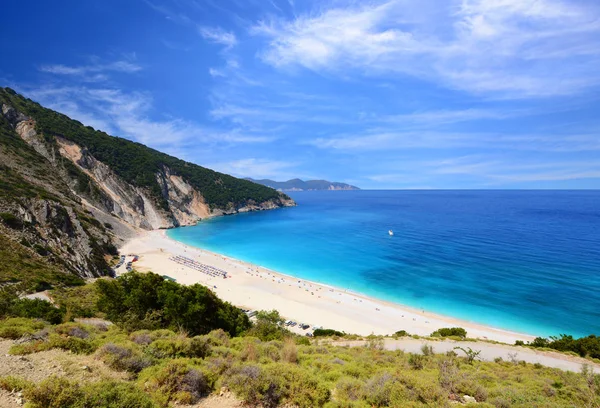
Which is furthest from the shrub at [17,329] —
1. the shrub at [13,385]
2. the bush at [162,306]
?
the shrub at [13,385]

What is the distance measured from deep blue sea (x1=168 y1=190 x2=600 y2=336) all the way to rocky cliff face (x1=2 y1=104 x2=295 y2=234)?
10.3 meters

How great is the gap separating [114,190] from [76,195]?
16.7m

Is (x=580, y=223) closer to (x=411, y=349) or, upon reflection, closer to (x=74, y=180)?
(x=411, y=349)

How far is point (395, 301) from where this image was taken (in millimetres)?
36719

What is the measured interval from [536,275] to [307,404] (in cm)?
5165

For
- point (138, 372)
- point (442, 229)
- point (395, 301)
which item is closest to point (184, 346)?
point (138, 372)

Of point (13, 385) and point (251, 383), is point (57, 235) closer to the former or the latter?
point (13, 385)

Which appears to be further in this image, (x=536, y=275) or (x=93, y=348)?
(x=536, y=275)

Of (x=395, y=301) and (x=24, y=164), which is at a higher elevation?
(x=24, y=164)

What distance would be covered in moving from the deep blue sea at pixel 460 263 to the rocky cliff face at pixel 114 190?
10.3 m

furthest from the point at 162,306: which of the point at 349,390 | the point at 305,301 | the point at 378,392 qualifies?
the point at 305,301

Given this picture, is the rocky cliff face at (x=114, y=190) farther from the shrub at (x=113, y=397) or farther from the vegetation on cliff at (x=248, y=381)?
the shrub at (x=113, y=397)

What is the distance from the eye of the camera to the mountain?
97.5ft

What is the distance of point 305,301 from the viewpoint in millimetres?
36344
